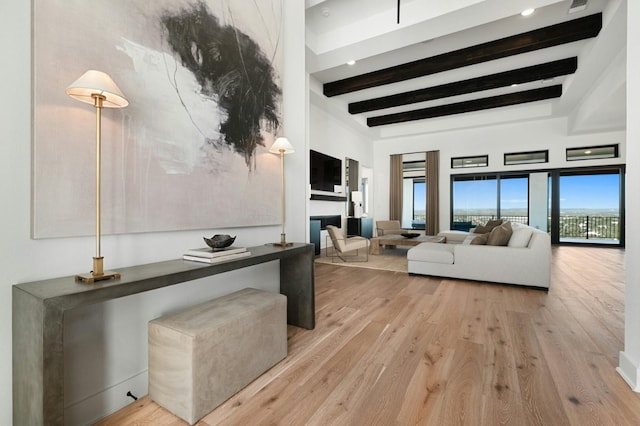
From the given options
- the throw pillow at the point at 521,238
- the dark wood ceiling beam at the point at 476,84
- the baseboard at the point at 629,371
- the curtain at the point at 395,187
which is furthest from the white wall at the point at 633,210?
the curtain at the point at 395,187

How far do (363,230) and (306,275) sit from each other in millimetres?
5925

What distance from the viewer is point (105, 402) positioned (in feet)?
4.79

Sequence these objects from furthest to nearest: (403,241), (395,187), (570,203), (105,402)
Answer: (395,187) < (570,203) < (403,241) < (105,402)

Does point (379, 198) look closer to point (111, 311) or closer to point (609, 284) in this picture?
point (609, 284)

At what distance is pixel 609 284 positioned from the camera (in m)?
3.86

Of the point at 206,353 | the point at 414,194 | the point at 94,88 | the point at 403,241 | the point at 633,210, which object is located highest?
the point at 414,194

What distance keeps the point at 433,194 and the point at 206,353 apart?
8581 mm

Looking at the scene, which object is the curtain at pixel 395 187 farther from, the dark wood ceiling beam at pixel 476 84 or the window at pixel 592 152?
the window at pixel 592 152

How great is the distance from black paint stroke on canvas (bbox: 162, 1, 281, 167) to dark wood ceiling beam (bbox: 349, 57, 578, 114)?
4.67m

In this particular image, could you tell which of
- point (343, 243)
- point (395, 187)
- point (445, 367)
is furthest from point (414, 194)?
point (445, 367)

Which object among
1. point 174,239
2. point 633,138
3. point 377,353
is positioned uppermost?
point 633,138

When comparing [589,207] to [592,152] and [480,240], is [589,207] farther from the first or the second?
[480,240]

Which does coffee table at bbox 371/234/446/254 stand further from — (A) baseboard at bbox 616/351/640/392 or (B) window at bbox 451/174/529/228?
(A) baseboard at bbox 616/351/640/392

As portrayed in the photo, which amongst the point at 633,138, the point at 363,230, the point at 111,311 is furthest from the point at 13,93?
the point at 363,230
